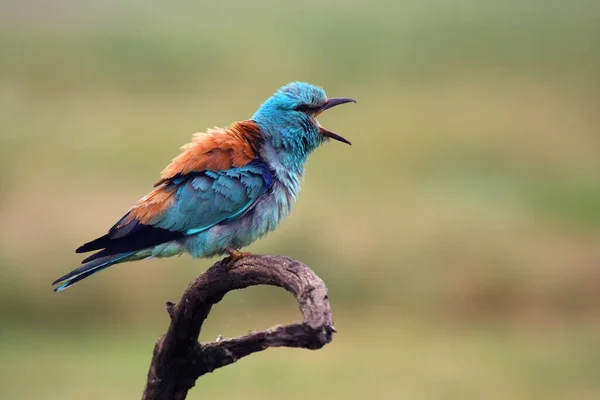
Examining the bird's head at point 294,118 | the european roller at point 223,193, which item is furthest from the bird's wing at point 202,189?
the bird's head at point 294,118

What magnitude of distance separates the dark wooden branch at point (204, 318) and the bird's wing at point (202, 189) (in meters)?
0.29

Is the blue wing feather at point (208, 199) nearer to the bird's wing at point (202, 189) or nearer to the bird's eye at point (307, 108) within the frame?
the bird's wing at point (202, 189)

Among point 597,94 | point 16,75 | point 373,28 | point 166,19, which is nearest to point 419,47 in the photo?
point 373,28

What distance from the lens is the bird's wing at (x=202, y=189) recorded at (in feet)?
10.5

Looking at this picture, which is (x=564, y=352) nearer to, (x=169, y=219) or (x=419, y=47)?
(x=169, y=219)

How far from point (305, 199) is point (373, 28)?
433 cm

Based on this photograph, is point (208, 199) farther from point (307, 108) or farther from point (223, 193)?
point (307, 108)

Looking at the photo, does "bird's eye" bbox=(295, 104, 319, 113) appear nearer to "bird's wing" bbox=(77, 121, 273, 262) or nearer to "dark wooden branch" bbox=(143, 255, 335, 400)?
"bird's wing" bbox=(77, 121, 273, 262)

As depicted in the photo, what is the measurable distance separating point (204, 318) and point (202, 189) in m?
0.50

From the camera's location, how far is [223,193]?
10.6 ft

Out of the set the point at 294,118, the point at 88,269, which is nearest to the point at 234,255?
the point at 88,269

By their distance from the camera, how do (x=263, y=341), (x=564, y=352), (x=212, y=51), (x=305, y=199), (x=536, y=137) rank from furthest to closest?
(x=212, y=51)
(x=536, y=137)
(x=305, y=199)
(x=564, y=352)
(x=263, y=341)

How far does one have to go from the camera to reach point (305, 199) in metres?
6.84

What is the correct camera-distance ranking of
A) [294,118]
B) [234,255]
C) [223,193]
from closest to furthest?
[234,255]
[223,193]
[294,118]
